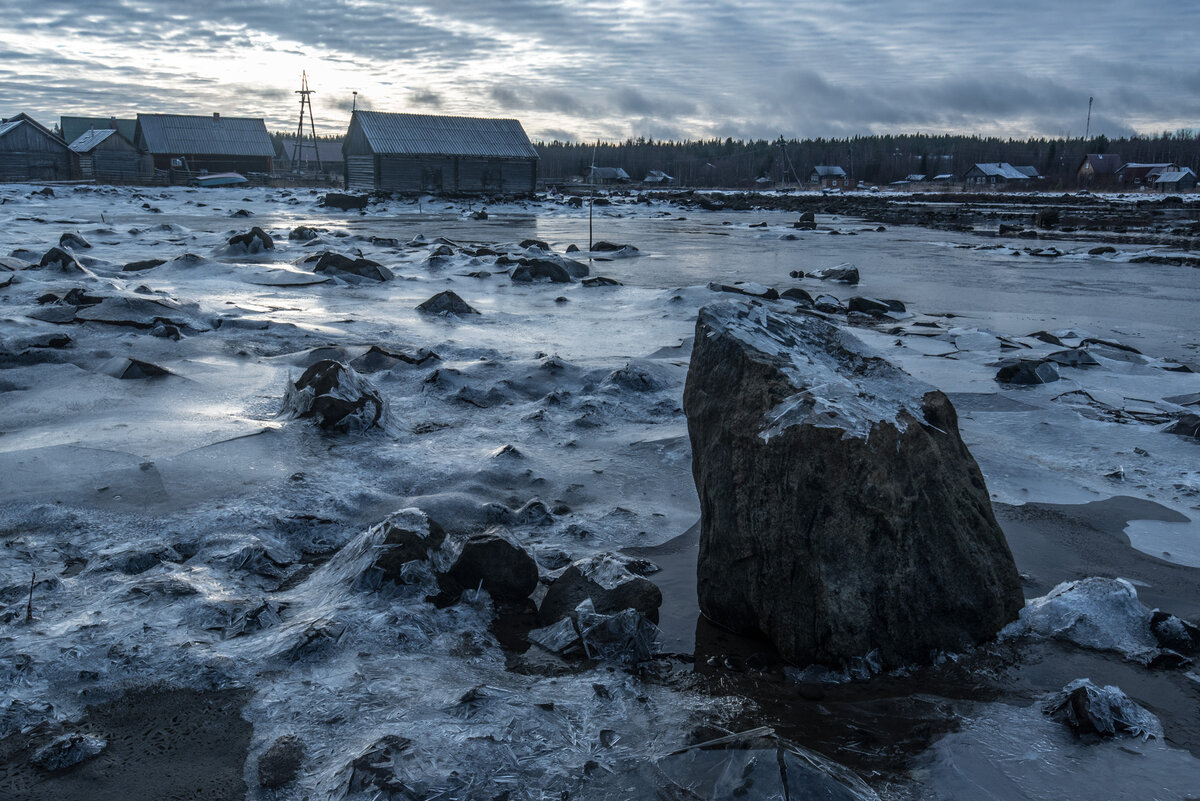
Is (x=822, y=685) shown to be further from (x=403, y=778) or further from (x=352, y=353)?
(x=352, y=353)

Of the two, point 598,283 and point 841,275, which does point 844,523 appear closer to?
point 598,283

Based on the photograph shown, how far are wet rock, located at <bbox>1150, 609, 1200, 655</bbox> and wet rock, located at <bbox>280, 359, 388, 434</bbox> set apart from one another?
410cm

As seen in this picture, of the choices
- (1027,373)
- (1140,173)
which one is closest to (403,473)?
(1027,373)

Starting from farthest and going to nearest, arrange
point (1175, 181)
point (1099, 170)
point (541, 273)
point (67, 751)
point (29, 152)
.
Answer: point (1099, 170)
point (1175, 181)
point (29, 152)
point (541, 273)
point (67, 751)

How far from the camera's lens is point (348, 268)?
1193 centimetres

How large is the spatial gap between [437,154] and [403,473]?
123 ft

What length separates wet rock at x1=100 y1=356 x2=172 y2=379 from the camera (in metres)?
6.01

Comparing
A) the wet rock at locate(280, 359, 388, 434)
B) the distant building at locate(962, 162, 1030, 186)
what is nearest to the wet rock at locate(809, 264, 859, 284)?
the wet rock at locate(280, 359, 388, 434)

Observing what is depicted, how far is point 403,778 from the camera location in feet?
7.28

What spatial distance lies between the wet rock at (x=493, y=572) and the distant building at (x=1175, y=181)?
79.9 m

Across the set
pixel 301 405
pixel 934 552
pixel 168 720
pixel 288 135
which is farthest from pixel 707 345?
pixel 288 135

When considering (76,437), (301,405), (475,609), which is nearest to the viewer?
(475,609)

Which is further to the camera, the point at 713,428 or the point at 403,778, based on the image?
the point at 713,428

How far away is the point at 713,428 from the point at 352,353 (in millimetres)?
4700
